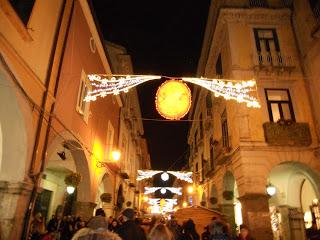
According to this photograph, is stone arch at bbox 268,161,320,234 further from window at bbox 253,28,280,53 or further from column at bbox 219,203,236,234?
window at bbox 253,28,280,53

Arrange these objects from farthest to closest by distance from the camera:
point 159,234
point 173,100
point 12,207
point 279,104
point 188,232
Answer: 1. point 279,104
2. point 188,232
3. point 173,100
4. point 12,207
5. point 159,234

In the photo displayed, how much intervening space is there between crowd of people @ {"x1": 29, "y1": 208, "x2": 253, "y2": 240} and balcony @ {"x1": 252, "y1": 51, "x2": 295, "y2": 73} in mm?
9031

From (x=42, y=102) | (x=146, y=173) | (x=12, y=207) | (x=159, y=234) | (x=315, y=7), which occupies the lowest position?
(x=159, y=234)

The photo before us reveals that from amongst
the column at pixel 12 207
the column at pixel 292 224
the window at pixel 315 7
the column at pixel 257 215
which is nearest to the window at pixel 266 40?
the window at pixel 315 7

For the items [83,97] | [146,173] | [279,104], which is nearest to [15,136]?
[83,97]

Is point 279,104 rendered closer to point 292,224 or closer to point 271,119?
point 271,119

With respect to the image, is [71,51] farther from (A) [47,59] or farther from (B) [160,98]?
(B) [160,98]

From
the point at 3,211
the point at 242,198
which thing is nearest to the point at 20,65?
the point at 3,211

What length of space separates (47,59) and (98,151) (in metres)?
7.22

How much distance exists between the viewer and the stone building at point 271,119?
1332cm

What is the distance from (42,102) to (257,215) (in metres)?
10.3

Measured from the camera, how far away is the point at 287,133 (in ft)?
44.7

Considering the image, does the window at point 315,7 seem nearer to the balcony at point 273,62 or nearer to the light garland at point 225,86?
the balcony at point 273,62

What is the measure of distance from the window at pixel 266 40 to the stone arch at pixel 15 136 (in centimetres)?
1313
